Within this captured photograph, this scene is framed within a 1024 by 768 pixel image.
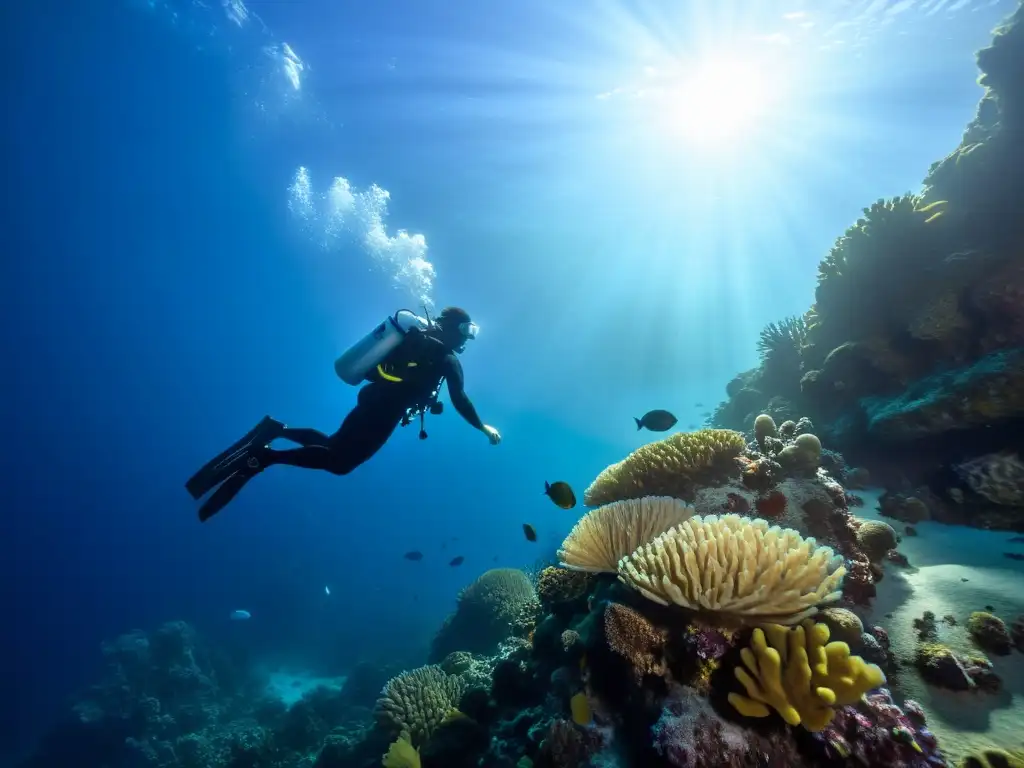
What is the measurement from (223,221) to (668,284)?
44.7m

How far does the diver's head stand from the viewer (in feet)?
22.4

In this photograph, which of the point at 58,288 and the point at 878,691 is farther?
the point at 58,288

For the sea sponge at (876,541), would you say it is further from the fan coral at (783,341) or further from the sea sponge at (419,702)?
the fan coral at (783,341)

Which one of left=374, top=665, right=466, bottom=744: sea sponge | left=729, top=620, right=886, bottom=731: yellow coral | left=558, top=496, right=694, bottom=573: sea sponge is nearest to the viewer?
left=729, top=620, right=886, bottom=731: yellow coral

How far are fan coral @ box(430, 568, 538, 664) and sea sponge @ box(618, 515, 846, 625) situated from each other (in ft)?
28.9

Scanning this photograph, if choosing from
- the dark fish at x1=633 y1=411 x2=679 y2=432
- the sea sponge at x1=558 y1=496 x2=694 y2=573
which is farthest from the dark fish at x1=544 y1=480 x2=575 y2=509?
the dark fish at x1=633 y1=411 x2=679 y2=432

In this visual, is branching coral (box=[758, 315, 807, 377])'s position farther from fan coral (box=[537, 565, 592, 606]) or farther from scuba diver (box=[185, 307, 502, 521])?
fan coral (box=[537, 565, 592, 606])

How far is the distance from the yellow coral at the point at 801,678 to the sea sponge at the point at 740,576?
16 cm

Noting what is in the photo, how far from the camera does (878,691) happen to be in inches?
104

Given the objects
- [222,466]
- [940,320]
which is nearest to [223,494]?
[222,466]

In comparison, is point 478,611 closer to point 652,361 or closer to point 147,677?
point 147,677

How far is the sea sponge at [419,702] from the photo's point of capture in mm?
5348

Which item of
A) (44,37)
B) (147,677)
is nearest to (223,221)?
(44,37)

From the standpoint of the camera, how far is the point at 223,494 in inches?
212
